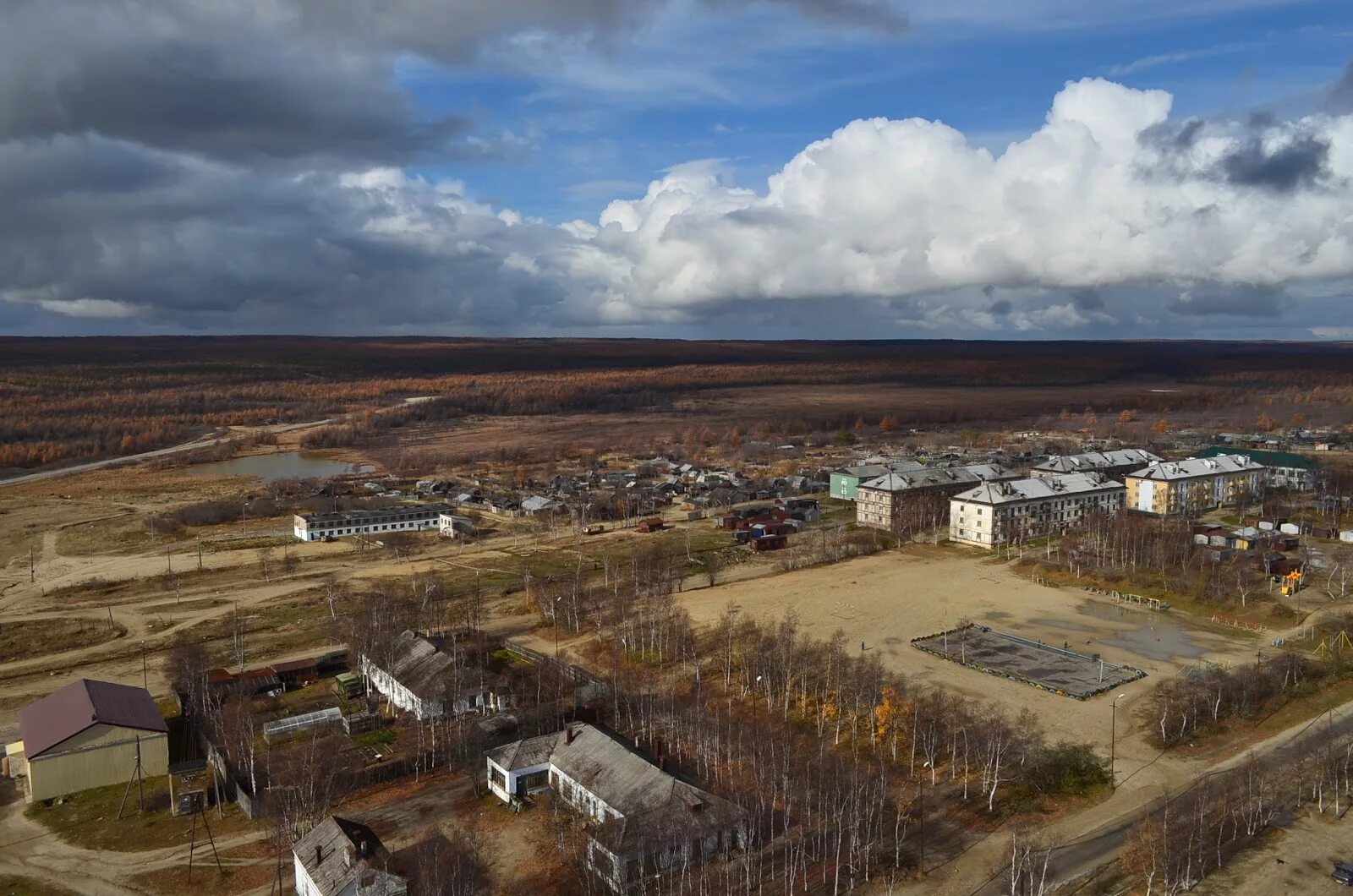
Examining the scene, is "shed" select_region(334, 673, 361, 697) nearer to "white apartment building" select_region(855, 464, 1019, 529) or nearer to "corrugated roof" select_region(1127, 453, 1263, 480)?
"white apartment building" select_region(855, 464, 1019, 529)

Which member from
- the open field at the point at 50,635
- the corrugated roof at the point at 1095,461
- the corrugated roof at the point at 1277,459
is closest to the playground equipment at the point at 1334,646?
the corrugated roof at the point at 1095,461

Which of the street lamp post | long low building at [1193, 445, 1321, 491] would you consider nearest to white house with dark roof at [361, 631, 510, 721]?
the street lamp post

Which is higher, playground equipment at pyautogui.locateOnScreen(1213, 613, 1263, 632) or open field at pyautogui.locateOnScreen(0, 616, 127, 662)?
open field at pyautogui.locateOnScreen(0, 616, 127, 662)

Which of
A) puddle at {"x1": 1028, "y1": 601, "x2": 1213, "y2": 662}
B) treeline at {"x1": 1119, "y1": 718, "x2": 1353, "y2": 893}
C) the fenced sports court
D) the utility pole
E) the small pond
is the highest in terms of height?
treeline at {"x1": 1119, "y1": 718, "x2": 1353, "y2": 893}

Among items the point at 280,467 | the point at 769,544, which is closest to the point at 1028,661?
the point at 769,544

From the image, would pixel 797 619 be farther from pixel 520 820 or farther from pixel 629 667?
pixel 520 820

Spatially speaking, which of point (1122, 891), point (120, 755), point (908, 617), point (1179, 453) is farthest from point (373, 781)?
point (1179, 453)
